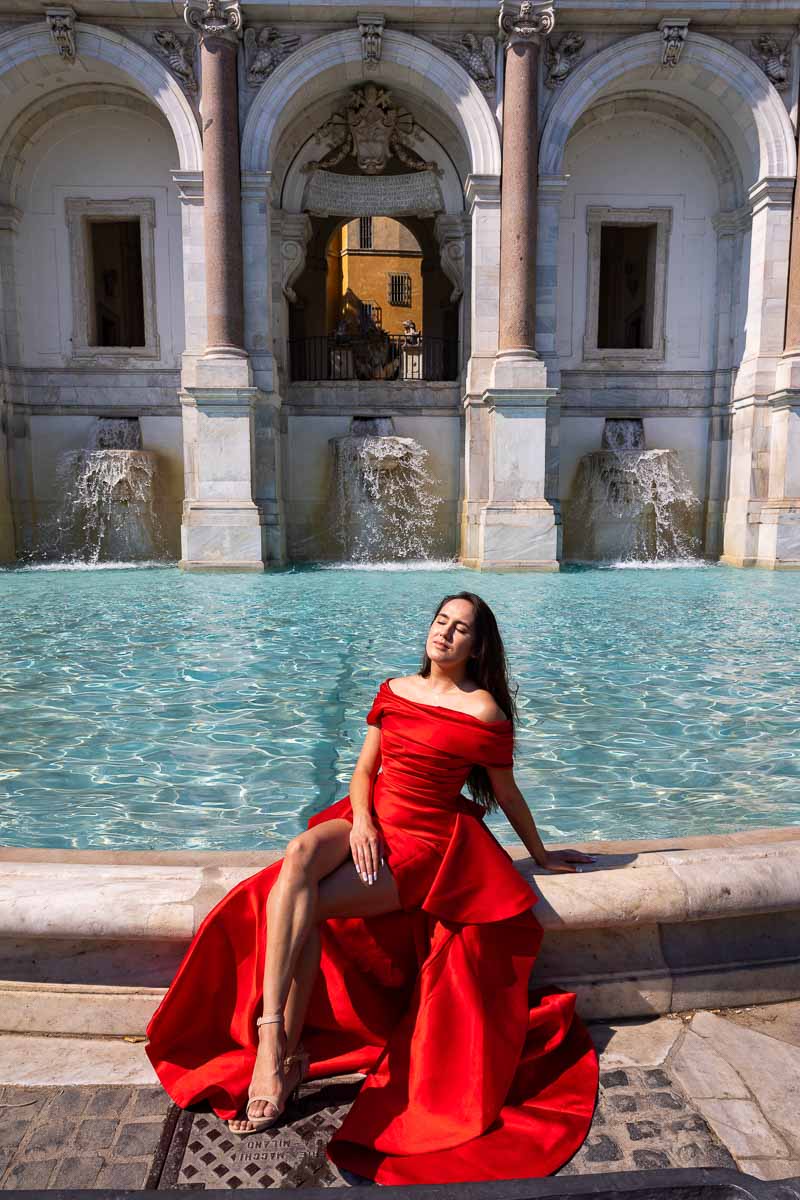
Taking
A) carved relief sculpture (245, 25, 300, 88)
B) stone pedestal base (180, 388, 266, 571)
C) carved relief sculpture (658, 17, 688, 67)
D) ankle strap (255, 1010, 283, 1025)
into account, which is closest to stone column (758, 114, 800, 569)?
carved relief sculpture (658, 17, 688, 67)

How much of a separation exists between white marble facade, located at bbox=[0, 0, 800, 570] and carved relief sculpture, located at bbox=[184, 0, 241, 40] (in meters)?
0.33

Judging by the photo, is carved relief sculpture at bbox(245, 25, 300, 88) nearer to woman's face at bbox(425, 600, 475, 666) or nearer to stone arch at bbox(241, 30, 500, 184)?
stone arch at bbox(241, 30, 500, 184)

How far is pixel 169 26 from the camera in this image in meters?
13.2

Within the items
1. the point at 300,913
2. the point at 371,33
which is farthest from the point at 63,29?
the point at 300,913

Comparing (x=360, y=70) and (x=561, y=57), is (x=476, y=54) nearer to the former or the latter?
(x=561, y=57)

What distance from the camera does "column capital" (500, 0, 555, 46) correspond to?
41.7 ft

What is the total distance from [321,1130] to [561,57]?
15.7m

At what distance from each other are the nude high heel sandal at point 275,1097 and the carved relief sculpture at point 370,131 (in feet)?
51.7

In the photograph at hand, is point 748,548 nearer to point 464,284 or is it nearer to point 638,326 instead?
point 464,284

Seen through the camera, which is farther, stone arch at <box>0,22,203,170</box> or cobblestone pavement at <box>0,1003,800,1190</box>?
stone arch at <box>0,22,203,170</box>

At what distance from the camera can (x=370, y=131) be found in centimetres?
1477

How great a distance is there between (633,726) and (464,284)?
12067 mm

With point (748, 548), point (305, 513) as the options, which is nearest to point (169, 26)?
point (305, 513)

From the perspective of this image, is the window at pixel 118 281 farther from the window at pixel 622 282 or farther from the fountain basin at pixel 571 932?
the fountain basin at pixel 571 932
